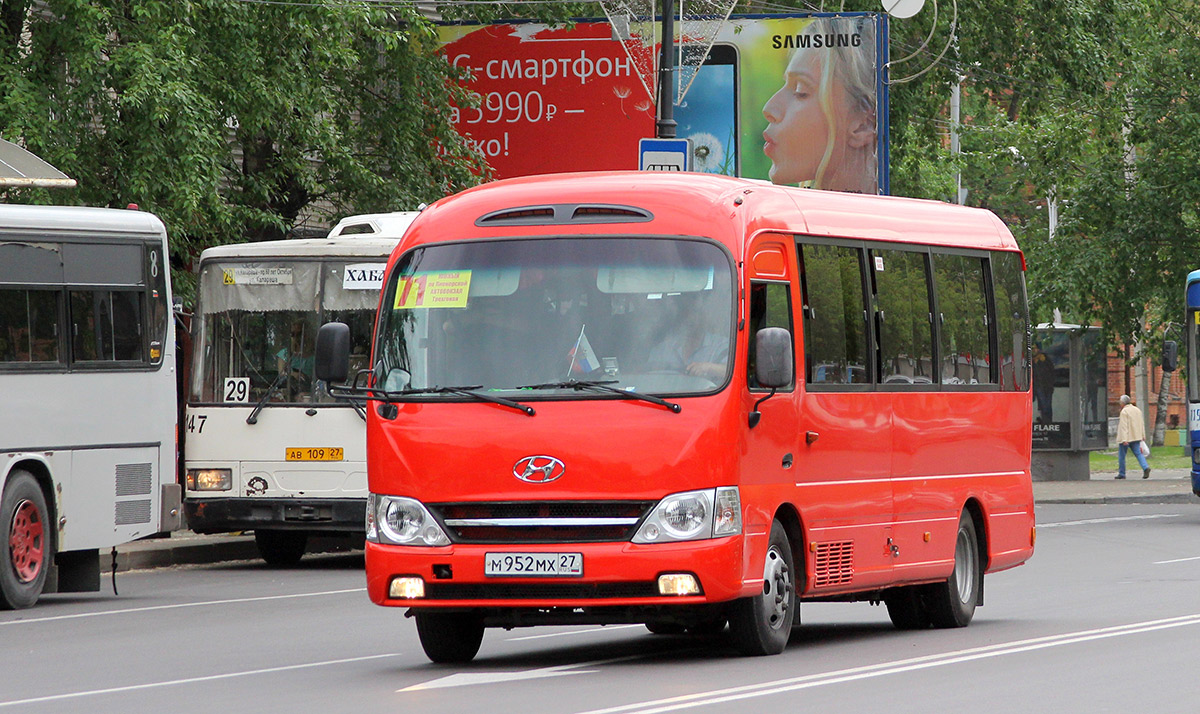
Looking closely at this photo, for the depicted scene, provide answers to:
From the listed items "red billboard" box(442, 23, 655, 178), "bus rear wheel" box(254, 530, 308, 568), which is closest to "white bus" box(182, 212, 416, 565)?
"bus rear wheel" box(254, 530, 308, 568)

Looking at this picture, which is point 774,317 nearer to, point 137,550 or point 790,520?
point 790,520

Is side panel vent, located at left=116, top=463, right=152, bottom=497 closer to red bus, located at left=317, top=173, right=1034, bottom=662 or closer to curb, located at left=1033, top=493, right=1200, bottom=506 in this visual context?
red bus, located at left=317, top=173, right=1034, bottom=662

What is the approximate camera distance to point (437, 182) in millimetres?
27234

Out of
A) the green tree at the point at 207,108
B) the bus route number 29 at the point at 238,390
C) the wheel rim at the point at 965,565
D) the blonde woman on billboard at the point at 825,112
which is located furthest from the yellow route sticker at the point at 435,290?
the blonde woman on billboard at the point at 825,112

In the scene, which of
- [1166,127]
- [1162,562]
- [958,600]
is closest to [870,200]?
[958,600]

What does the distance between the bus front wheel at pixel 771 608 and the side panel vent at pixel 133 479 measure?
24.2ft

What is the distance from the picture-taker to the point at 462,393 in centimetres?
1079

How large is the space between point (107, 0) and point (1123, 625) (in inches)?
485

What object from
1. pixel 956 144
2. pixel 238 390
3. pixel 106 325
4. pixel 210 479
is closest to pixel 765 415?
pixel 106 325

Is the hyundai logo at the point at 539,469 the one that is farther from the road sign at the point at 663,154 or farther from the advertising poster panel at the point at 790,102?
the advertising poster panel at the point at 790,102

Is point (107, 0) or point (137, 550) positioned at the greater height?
point (107, 0)

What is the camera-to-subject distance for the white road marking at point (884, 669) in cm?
909

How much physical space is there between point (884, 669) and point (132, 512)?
8297mm

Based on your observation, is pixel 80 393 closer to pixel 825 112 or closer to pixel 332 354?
pixel 332 354
